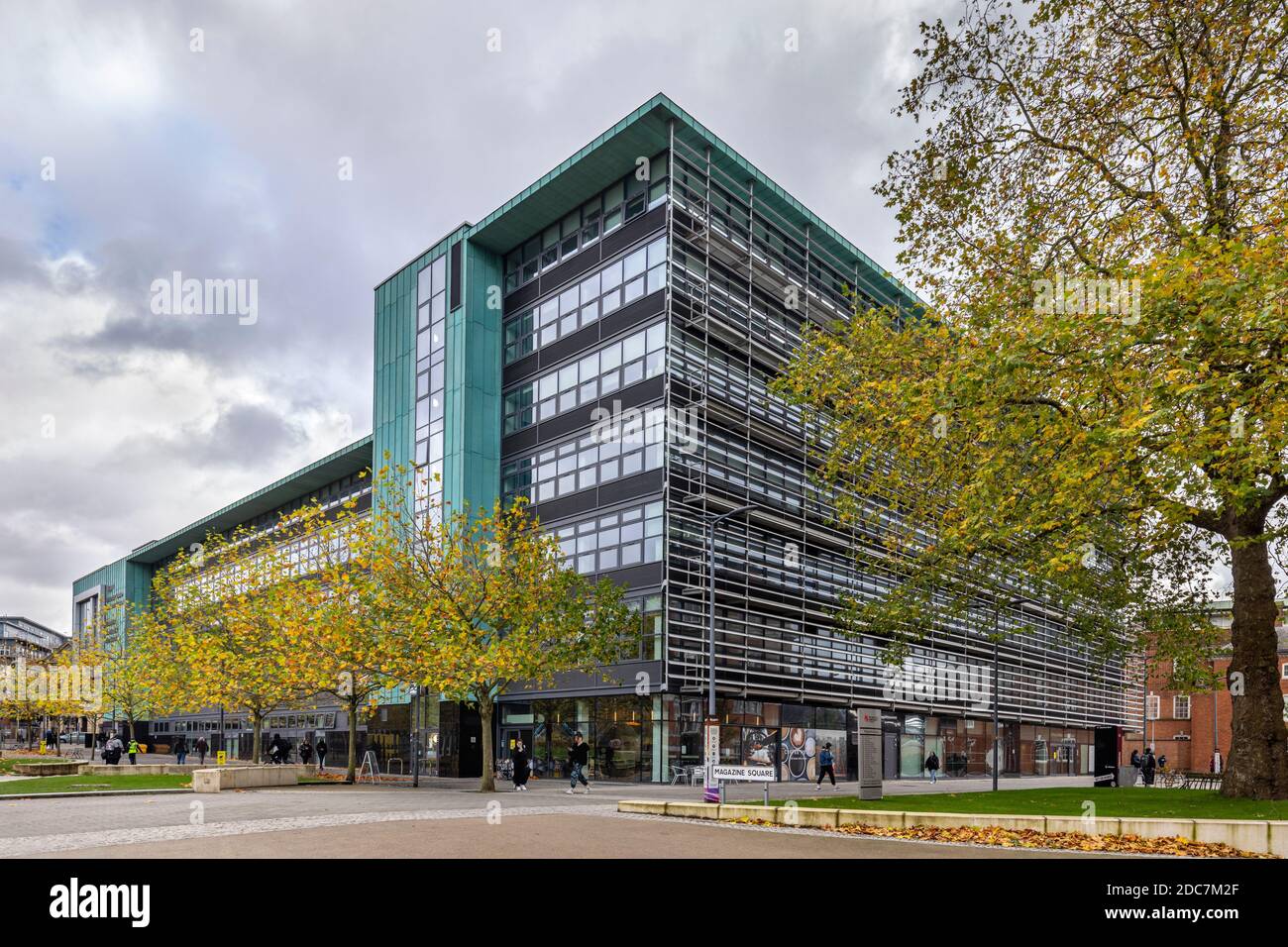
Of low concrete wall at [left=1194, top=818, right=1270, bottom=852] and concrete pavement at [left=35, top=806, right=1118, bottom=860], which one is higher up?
low concrete wall at [left=1194, top=818, right=1270, bottom=852]

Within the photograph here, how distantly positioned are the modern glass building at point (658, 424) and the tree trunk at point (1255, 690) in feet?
48.9

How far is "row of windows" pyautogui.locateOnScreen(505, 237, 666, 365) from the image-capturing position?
3994 cm

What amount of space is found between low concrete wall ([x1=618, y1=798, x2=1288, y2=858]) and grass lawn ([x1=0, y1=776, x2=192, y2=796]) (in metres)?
16.5

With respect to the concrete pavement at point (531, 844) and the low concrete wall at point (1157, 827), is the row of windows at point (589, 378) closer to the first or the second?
the concrete pavement at point (531, 844)

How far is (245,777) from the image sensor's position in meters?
28.7

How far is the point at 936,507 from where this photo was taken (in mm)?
23031

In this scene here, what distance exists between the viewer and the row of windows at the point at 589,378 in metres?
39.2

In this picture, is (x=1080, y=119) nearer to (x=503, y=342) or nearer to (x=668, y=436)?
(x=668, y=436)

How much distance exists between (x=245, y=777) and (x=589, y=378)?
20.5 metres

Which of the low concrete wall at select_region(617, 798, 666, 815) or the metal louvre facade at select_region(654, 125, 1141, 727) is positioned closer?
the low concrete wall at select_region(617, 798, 666, 815)

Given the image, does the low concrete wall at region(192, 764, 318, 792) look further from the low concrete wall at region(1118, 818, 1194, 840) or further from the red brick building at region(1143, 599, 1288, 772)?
the red brick building at region(1143, 599, 1288, 772)

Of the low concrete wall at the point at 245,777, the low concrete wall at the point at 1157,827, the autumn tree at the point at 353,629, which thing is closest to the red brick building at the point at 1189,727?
the autumn tree at the point at 353,629
